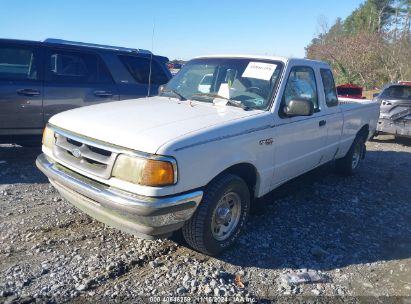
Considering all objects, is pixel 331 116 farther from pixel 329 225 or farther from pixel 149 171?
pixel 149 171

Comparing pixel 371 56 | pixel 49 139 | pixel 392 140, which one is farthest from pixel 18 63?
pixel 371 56

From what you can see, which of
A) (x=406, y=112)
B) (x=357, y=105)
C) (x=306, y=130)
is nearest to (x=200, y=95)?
(x=306, y=130)

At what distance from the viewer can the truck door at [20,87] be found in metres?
5.52

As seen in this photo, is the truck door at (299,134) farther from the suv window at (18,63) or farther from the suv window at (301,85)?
the suv window at (18,63)

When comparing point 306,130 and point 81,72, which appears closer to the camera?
point 306,130

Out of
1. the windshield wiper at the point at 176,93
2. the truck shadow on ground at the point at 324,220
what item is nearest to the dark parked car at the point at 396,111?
the truck shadow on ground at the point at 324,220

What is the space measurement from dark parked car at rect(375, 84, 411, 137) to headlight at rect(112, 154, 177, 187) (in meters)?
8.06

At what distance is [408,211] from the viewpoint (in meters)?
5.12

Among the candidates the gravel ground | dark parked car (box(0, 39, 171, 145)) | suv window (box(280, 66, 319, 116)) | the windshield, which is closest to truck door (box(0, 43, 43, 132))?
dark parked car (box(0, 39, 171, 145))

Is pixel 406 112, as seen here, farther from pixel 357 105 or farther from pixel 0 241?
pixel 0 241

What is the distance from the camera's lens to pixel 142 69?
22.5ft

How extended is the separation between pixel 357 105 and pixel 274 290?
3.96 meters

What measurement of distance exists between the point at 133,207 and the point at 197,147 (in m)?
0.68

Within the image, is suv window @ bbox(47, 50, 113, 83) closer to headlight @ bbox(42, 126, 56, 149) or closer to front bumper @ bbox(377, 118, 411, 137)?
headlight @ bbox(42, 126, 56, 149)
